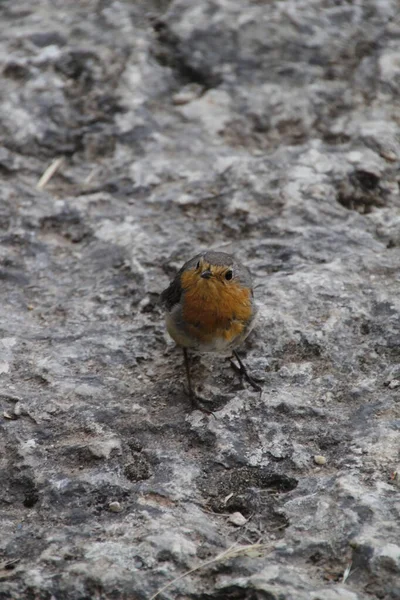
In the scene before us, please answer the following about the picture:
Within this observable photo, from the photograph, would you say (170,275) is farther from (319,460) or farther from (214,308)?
(319,460)

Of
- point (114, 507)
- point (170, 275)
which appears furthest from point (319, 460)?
point (170, 275)

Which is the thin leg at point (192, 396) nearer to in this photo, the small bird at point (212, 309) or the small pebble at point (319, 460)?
the small bird at point (212, 309)

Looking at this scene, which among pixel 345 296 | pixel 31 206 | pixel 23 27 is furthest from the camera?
pixel 23 27

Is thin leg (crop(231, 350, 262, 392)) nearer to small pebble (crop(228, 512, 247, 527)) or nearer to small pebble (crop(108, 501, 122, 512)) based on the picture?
small pebble (crop(228, 512, 247, 527))

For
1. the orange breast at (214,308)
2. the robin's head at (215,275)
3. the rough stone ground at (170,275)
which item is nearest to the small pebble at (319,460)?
the rough stone ground at (170,275)

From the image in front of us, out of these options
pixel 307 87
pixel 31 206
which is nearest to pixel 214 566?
pixel 31 206

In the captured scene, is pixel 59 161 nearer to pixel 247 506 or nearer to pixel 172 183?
pixel 172 183
